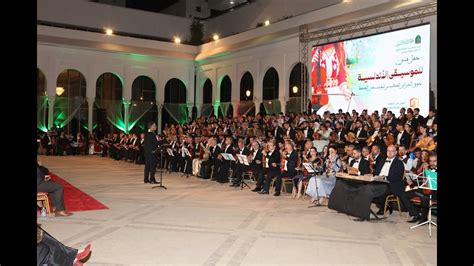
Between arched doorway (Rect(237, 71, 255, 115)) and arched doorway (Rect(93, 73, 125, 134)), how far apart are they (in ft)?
25.3

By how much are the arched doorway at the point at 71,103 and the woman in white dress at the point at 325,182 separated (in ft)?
63.0

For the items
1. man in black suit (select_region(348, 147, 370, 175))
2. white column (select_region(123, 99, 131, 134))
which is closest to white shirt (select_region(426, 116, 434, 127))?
man in black suit (select_region(348, 147, 370, 175))

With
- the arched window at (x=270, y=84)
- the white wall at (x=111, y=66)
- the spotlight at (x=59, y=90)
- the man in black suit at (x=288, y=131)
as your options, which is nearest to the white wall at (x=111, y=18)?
the white wall at (x=111, y=66)

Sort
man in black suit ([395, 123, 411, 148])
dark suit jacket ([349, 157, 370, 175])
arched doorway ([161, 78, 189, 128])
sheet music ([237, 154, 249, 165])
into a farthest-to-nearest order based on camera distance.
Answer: arched doorway ([161, 78, 189, 128]) → man in black suit ([395, 123, 411, 148]) → sheet music ([237, 154, 249, 165]) → dark suit jacket ([349, 157, 370, 175])

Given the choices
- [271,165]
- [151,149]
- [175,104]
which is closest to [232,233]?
[271,165]

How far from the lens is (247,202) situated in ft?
32.8

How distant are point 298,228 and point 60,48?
868 inches

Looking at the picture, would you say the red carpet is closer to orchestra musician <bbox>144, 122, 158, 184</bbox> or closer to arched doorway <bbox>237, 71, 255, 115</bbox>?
orchestra musician <bbox>144, 122, 158, 184</bbox>

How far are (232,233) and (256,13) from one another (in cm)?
2153

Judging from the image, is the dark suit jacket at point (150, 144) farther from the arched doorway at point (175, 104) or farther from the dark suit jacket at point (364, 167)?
Answer: the arched doorway at point (175, 104)

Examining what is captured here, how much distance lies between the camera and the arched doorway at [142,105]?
27094 millimetres

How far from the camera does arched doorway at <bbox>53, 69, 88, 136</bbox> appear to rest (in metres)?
24.9
